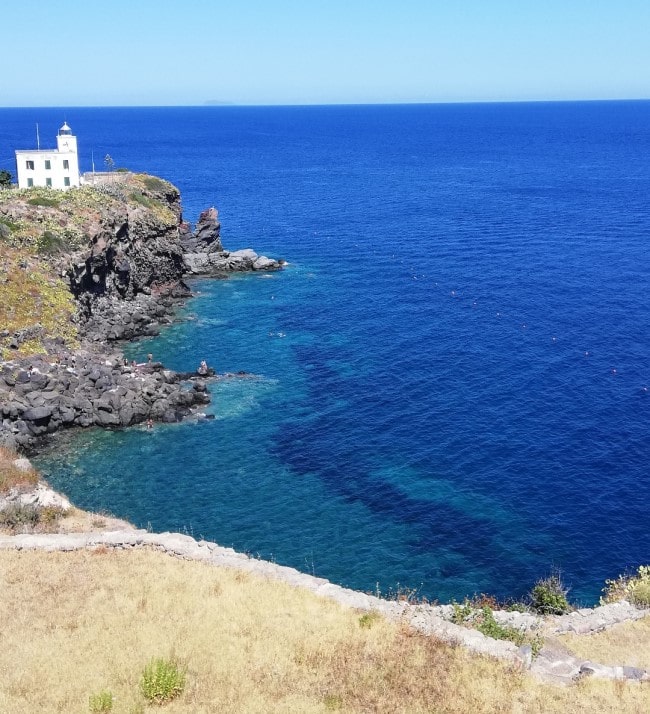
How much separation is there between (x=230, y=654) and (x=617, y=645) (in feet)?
51.0

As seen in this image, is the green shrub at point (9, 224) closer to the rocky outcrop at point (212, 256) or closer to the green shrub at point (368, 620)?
the rocky outcrop at point (212, 256)

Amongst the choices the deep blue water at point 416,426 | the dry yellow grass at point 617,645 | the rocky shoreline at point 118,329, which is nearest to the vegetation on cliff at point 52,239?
the rocky shoreline at point 118,329

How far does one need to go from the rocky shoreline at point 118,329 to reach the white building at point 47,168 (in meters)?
6.29

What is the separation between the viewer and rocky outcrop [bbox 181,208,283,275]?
110 metres

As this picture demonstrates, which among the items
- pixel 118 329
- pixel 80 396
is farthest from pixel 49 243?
pixel 80 396

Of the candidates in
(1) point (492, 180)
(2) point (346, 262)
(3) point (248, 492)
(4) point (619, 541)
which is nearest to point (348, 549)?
(3) point (248, 492)

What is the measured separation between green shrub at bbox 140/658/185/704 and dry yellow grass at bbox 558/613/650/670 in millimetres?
15311

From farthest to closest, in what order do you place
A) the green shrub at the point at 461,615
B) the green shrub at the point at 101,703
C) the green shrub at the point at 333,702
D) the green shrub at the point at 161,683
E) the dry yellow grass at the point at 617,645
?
the green shrub at the point at 461,615 < the dry yellow grass at the point at 617,645 < the green shrub at the point at 161,683 < the green shrub at the point at 333,702 < the green shrub at the point at 101,703

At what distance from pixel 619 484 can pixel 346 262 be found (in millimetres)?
67452

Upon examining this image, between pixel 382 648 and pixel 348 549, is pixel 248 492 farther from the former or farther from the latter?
pixel 382 648

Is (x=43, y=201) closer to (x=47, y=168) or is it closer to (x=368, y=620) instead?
(x=47, y=168)

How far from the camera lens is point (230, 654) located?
25.7 meters

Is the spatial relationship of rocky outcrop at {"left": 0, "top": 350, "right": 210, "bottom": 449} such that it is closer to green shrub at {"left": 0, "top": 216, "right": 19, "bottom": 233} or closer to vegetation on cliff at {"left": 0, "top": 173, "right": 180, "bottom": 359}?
vegetation on cliff at {"left": 0, "top": 173, "right": 180, "bottom": 359}

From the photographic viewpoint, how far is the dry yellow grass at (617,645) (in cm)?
2869
